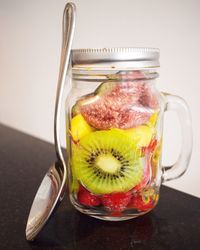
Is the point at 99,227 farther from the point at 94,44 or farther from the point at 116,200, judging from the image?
the point at 94,44

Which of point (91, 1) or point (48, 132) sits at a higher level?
Result: point (91, 1)

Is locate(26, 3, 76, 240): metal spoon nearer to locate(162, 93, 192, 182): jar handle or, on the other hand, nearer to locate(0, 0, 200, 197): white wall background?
locate(162, 93, 192, 182): jar handle

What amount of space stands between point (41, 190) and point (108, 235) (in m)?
0.11

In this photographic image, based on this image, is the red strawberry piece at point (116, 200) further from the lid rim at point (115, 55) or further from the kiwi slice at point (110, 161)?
the lid rim at point (115, 55)

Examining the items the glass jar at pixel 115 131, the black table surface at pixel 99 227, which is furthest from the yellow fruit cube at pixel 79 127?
the black table surface at pixel 99 227

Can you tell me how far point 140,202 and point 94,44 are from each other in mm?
466

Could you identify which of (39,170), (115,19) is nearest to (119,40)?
(115,19)

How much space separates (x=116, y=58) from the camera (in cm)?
32

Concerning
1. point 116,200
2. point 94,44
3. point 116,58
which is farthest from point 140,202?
point 94,44

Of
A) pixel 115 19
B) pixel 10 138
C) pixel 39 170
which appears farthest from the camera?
pixel 10 138

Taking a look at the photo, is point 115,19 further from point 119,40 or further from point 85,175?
point 85,175

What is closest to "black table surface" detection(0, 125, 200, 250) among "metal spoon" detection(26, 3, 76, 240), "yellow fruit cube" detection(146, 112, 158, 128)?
"metal spoon" detection(26, 3, 76, 240)

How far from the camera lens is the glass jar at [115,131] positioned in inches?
13.0

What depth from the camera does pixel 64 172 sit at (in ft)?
1.23
